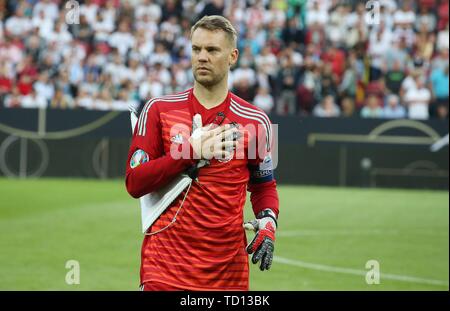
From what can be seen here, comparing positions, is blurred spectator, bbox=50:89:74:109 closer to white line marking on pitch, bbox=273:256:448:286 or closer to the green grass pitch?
the green grass pitch

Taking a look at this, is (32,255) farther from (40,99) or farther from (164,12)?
(164,12)

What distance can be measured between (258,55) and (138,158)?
19937mm

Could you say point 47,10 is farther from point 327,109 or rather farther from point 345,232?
point 345,232

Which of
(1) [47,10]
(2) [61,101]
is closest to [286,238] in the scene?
(2) [61,101]

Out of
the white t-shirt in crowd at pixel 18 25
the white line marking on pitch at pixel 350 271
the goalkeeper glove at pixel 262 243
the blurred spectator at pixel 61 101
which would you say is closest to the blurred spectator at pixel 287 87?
the blurred spectator at pixel 61 101

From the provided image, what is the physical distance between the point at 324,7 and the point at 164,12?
4.49 m

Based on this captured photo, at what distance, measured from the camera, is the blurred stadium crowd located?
23.7 meters

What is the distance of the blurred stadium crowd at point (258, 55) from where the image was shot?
2370 cm

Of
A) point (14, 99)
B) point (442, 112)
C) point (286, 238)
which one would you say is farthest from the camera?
point (14, 99)

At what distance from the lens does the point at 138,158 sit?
17.9 ft

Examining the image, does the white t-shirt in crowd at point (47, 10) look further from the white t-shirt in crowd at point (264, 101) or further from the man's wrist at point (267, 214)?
the man's wrist at point (267, 214)

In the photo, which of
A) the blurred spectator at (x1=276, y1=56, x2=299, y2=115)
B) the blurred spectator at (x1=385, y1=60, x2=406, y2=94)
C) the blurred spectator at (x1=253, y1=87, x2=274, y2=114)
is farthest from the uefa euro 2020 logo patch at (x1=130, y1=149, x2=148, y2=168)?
the blurred spectator at (x1=385, y1=60, x2=406, y2=94)

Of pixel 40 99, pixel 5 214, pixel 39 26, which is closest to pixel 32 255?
pixel 5 214

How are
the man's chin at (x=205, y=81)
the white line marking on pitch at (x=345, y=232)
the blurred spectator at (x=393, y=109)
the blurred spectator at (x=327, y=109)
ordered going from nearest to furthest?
1. the man's chin at (x=205, y=81)
2. the white line marking on pitch at (x=345, y=232)
3. the blurred spectator at (x=393, y=109)
4. the blurred spectator at (x=327, y=109)
